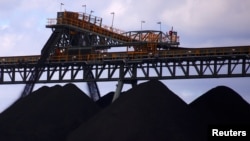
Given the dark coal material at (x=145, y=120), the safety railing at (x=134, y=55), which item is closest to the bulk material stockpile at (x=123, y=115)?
the dark coal material at (x=145, y=120)

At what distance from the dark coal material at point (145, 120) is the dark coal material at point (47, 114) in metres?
3.30

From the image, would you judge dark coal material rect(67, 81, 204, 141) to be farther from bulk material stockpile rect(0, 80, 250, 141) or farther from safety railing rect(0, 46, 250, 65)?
safety railing rect(0, 46, 250, 65)

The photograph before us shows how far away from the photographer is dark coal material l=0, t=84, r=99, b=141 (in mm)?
62906

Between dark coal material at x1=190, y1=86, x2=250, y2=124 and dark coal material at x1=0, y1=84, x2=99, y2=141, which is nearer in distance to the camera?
dark coal material at x1=190, y1=86, x2=250, y2=124

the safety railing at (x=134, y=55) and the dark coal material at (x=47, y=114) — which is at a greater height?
the safety railing at (x=134, y=55)

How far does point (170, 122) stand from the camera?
57219 millimetres

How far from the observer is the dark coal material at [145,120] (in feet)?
183

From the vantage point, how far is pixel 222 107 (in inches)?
2446

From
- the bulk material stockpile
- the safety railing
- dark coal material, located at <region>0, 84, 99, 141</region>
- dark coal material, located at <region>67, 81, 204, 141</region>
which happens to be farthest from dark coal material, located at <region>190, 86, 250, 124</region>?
dark coal material, located at <region>0, 84, 99, 141</region>

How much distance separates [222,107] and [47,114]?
1396cm

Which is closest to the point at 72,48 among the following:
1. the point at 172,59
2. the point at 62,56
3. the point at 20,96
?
the point at 62,56

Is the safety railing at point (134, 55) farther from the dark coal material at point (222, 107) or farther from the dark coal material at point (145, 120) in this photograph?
the dark coal material at point (145, 120)

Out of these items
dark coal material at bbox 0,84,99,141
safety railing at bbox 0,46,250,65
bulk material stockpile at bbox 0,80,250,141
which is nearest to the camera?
bulk material stockpile at bbox 0,80,250,141

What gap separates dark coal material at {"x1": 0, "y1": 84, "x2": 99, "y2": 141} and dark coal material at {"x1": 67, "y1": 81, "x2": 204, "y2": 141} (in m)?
3.30
